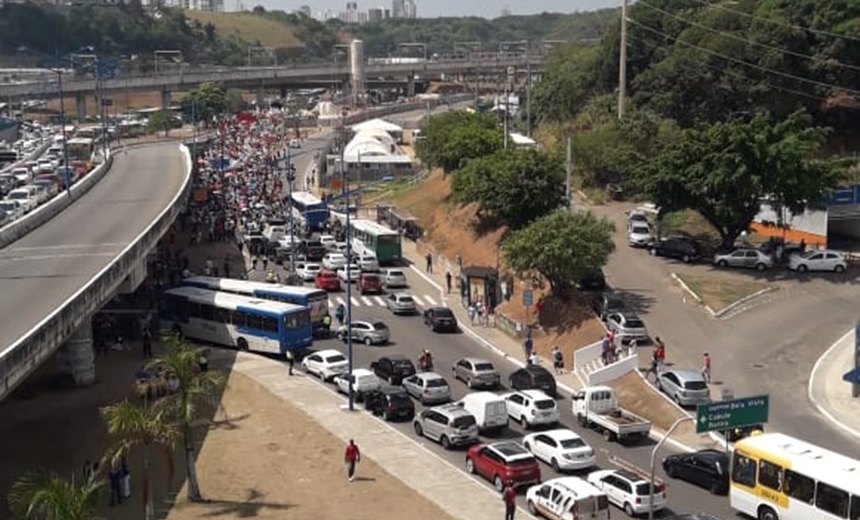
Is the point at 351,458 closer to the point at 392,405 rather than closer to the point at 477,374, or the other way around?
the point at 392,405

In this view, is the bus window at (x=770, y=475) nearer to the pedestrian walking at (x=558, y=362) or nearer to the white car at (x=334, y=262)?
the pedestrian walking at (x=558, y=362)

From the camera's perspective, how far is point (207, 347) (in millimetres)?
46938

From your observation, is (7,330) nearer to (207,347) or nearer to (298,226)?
(207,347)

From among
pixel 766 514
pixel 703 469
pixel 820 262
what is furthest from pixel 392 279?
pixel 766 514

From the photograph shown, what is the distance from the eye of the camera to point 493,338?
47.6 m

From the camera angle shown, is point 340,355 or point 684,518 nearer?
point 684,518

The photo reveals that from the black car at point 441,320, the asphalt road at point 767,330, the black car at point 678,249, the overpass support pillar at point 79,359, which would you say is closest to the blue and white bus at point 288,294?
the black car at point 441,320

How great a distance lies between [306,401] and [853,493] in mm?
19548

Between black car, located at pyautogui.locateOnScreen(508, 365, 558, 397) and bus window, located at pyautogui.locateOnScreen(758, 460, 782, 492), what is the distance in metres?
12.2

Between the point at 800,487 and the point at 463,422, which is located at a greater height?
the point at 800,487

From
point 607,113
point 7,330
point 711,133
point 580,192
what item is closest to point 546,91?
point 607,113

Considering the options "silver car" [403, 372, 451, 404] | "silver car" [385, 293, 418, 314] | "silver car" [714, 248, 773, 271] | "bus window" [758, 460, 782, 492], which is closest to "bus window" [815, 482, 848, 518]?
"bus window" [758, 460, 782, 492]

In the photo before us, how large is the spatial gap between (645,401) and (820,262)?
55.2 ft

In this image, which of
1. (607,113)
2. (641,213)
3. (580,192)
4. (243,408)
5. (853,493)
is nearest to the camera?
(853,493)
